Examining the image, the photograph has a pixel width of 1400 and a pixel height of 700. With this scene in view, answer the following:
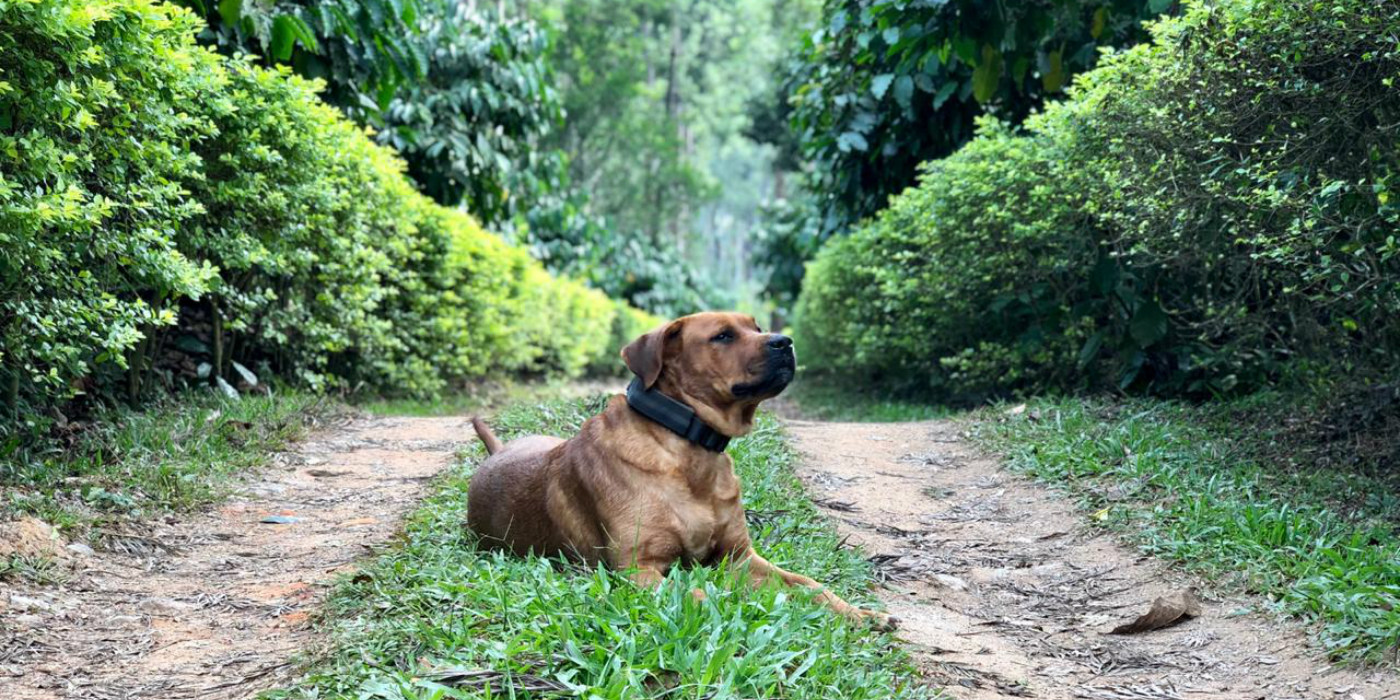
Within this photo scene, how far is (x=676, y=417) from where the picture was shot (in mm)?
4371

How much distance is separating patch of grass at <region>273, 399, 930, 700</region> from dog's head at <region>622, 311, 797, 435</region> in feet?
2.14

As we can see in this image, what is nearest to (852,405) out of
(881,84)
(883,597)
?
(881,84)

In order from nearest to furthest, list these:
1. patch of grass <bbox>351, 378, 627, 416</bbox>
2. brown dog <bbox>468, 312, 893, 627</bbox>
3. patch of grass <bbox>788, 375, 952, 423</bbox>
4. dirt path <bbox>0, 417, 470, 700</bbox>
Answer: dirt path <bbox>0, 417, 470, 700</bbox>
brown dog <bbox>468, 312, 893, 627</bbox>
patch of grass <bbox>351, 378, 627, 416</bbox>
patch of grass <bbox>788, 375, 952, 423</bbox>

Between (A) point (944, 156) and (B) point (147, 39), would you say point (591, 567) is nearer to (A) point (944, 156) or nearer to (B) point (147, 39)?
(B) point (147, 39)

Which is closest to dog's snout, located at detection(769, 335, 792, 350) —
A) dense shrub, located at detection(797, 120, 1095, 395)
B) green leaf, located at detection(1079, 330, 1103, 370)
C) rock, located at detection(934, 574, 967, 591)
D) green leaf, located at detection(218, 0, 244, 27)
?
rock, located at detection(934, 574, 967, 591)

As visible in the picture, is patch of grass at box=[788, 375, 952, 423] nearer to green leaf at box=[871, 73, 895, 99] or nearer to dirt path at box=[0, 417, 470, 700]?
green leaf at box=[871, 73, 895, 99]

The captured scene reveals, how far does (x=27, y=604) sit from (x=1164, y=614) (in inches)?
169

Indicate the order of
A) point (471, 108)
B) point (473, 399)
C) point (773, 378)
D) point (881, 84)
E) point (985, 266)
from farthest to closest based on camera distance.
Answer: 1. point (471, 108)
2. point (473, 399)
3. point (881, 84)
4. point (985, 266)
5. point (773, 378)

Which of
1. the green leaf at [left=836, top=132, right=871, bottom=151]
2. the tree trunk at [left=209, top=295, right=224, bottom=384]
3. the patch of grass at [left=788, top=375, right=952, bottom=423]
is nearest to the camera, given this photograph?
the tree trunk at [left=209, top=295, right=224, bottom=384]

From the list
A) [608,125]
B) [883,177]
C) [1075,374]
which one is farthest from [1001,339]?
[608,125]

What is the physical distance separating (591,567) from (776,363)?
100cm

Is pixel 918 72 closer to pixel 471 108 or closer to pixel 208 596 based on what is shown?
pixel 471 108

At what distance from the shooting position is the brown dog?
4297 mm

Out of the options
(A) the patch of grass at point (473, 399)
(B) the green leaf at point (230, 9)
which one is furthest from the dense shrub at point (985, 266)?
(B) the green leaf at point (230, 9)
